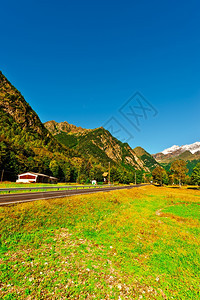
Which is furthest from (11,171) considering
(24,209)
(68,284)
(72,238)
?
(68,284)

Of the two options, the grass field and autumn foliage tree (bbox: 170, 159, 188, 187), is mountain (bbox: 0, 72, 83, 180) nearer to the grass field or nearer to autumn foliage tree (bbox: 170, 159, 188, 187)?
the grass field

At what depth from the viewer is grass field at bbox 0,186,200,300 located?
659 centimetres

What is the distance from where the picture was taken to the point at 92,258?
30.5 feet

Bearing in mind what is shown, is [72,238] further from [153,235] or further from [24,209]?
[153,235]

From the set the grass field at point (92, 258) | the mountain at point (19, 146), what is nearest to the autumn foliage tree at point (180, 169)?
the grass field at point (92, 258)

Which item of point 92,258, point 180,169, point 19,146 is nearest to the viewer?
point 92,258

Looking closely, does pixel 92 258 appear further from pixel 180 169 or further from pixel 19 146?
pixel 19 146

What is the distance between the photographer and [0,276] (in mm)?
6812

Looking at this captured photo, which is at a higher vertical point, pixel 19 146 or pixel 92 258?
pixel 19 146

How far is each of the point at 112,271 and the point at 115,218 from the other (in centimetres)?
1016

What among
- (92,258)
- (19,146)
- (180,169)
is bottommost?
(92,258)

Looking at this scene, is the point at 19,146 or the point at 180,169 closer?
the point at 180,169

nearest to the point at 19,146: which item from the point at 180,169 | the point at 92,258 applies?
the point at 180,169

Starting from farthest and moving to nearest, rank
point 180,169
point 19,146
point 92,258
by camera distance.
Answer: point 19,146
point 180,169
point 92,258
